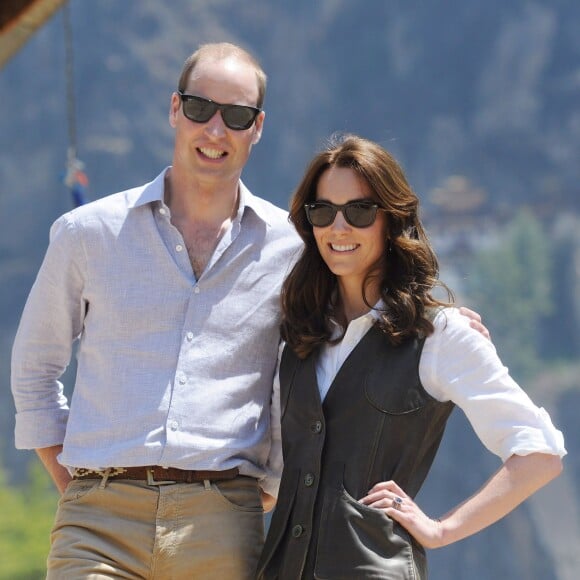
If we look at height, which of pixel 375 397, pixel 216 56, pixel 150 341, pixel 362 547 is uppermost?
pixel 216 56

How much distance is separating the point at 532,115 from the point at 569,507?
58.3 ft

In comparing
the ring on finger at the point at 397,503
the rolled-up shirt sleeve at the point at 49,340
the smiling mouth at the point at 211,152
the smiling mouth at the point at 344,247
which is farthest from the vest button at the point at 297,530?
the smiling mouth at the point at 211,152

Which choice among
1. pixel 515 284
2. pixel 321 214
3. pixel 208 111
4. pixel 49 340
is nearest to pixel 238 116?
pixel 208 111

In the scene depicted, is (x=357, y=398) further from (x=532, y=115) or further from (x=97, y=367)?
(x=532, y=115)

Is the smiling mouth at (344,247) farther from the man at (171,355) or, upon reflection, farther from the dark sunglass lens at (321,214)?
the man at (171,355)

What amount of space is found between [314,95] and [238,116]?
49893mm

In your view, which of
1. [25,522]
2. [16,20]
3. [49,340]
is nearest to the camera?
[16,20]

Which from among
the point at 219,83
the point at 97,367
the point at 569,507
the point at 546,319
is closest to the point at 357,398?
the point at 97,367

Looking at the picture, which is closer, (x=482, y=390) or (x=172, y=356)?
(x=482, y=390)

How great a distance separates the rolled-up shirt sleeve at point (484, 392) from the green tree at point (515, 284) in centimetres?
4436

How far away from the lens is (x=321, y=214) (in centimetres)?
227

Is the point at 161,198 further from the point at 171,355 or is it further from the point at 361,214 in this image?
the point at 361,214

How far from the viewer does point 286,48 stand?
52.3 meters

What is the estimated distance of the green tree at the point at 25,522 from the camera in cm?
3781
